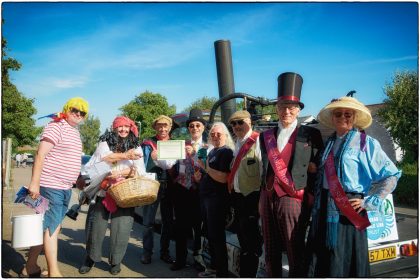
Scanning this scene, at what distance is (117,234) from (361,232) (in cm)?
258

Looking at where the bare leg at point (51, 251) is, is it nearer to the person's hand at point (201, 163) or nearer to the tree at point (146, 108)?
the person's hand at point (201, 163)

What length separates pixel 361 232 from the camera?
241 cm

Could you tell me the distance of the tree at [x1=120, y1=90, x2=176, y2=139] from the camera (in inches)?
1549

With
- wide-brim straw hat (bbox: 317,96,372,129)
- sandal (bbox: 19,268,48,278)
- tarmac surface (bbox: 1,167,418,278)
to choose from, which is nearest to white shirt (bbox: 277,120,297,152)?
wide-brim straw hat (bbox: 317,96,372,129)

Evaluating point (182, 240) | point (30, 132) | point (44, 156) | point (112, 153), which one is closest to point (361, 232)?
point (182, 240)

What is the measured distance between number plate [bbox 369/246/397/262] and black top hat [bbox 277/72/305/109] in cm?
139

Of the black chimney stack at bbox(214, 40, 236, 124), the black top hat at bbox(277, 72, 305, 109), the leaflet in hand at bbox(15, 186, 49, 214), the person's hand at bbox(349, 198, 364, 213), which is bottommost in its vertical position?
the leaflet in hand at bbox(15, 186, 49, 214)

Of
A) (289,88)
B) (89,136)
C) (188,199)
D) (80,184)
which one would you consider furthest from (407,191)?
(89,136)

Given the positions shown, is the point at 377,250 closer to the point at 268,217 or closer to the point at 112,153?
the point at 268,217

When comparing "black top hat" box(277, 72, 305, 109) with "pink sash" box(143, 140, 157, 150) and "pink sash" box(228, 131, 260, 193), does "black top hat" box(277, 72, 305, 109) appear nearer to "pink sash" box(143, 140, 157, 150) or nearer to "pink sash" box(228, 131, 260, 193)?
"pink sash" box(228, 131, 260, 193)

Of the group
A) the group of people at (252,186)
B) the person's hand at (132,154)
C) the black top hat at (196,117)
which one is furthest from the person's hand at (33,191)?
the black top hat at (196,117)

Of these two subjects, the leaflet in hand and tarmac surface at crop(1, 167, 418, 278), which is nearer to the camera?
tarmac surface at crop(1, 167, 418, 278)

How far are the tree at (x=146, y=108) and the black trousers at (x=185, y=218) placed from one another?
115 ft

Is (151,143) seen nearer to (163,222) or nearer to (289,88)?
(163,222)
